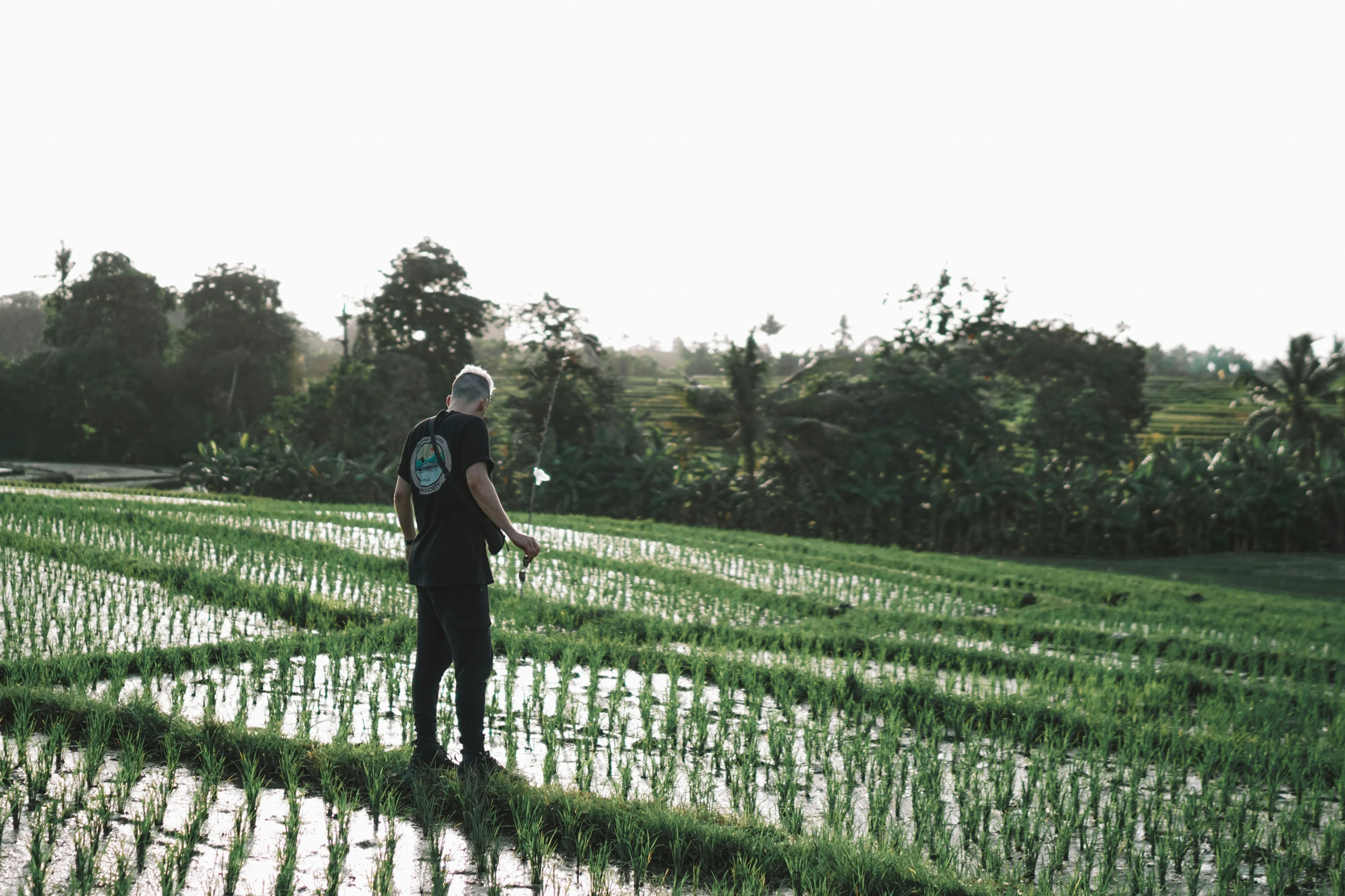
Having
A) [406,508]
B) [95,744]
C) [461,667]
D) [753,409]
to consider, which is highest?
[753,409]

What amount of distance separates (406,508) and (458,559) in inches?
16.3

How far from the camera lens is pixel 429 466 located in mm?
3727

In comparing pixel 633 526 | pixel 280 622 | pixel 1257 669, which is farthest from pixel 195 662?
pixel 633 526

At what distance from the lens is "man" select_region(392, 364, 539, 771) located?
12.1 ft

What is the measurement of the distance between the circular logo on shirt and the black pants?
1.25 ft

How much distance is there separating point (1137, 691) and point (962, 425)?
15.4 meters

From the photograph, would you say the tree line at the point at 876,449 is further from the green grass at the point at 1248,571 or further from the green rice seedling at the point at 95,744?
the green rice seedling at the point at 95,744

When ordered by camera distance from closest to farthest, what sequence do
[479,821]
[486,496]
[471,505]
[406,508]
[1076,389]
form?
[479,821], [486,496], [471,505], [406,508], [1076,389]

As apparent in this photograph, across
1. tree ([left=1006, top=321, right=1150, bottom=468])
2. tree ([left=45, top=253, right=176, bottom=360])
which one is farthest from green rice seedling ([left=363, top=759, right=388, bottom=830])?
tree ([left=45, top=253, right=176, bottom=360])

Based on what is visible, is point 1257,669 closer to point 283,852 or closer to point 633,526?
point 283,852

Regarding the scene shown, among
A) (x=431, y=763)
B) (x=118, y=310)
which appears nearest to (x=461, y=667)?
(x=431, y=763)

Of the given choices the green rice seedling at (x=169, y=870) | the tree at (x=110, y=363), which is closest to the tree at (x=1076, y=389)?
the green rice seedling at (x=169, y=870)

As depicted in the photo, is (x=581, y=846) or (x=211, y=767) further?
(x=211, y=767)

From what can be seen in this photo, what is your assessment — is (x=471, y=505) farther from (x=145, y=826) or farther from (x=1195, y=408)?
(x=1195, y=408)
